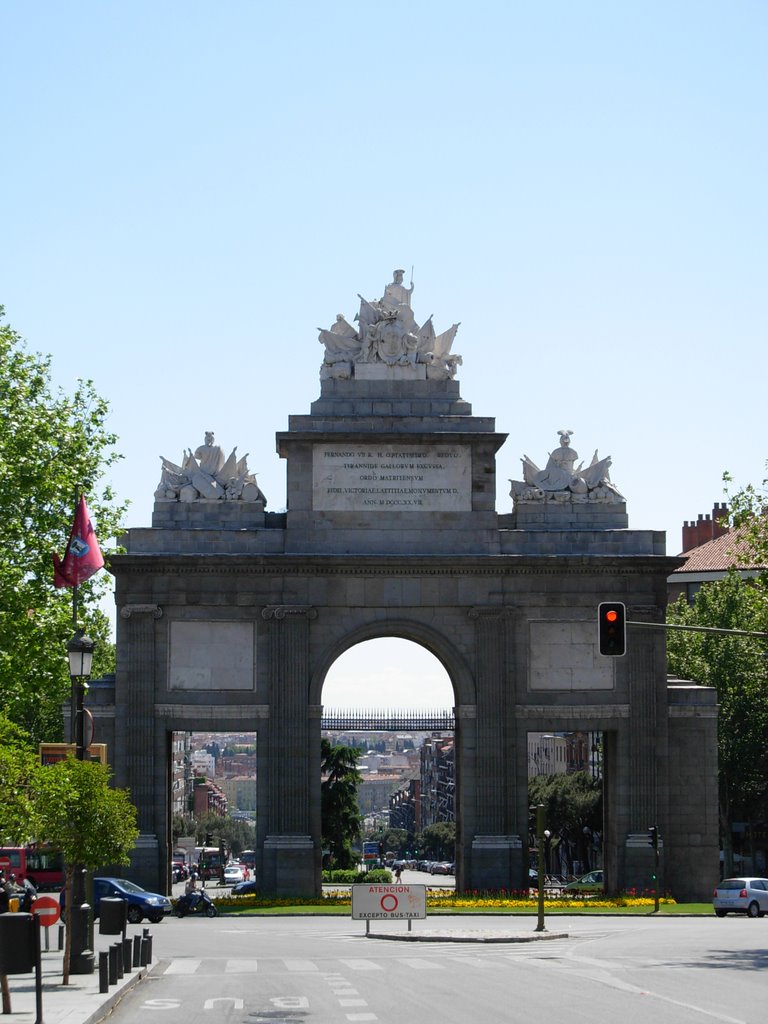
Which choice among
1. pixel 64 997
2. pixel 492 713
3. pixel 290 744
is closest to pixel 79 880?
pixel 64 997

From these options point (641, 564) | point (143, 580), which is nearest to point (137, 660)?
point (143, 580)

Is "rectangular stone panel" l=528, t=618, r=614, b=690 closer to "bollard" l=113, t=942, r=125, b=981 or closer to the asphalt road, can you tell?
the asphalt road

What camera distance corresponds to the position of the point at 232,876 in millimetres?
130750

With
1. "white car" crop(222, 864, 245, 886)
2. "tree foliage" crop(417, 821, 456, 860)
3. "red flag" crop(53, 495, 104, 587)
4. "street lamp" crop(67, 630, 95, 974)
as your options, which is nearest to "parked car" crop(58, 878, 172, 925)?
"red flag" crop(53, 495, 104, 587)

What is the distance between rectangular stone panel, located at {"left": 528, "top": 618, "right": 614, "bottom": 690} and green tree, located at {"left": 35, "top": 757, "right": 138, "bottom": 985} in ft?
99.8

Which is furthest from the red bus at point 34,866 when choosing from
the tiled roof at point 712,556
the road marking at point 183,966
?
the tiled roof at point 712,556

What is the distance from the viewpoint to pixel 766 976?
31453mm

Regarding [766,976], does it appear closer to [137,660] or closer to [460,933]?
[460,933]

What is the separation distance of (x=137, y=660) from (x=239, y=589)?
425 cm

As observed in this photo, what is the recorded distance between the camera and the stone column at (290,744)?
60031 millimetres

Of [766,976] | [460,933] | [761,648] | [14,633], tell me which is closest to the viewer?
[766,976]

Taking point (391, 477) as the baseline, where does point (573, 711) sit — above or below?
below

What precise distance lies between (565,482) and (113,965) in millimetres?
35538

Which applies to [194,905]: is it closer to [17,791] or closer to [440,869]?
[17,791]
